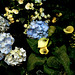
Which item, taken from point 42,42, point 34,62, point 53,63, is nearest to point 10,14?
point 42,42

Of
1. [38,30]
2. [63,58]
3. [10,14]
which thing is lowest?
[63,58]

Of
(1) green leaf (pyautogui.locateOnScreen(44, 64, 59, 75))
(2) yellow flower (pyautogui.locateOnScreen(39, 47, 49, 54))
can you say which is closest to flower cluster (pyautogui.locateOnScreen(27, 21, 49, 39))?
(2) yellow flower (pyautogui.locateOnScreen(39, 47, 49, 54))


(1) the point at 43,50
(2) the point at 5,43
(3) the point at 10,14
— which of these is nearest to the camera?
(2) the point at 5,43

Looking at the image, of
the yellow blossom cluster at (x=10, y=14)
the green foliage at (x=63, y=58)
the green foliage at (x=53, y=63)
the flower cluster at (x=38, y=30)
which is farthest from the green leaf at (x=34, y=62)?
the yellow blossom cluster at (x=10, y=14)

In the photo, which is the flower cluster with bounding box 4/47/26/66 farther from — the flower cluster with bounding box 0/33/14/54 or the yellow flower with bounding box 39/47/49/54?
the yellow flower with bounding box 39/47/49/54

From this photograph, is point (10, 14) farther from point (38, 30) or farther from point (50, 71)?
point (50, 71)

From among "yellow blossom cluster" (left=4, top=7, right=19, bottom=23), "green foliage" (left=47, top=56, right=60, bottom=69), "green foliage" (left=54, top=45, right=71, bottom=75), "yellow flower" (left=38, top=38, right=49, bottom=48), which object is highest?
"yellow blossom cluster" (left=4, top=7, right=19, bottom=23)

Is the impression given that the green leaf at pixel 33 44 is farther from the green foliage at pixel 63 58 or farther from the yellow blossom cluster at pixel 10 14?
the yellow blossom cluster at pixel 10 14

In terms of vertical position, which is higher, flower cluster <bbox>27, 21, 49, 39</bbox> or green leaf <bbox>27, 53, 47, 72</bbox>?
flower cluster <bbox>27, 21, 49, 39</bbox>
